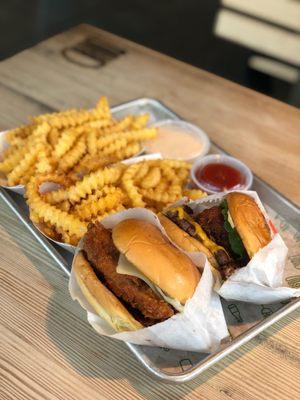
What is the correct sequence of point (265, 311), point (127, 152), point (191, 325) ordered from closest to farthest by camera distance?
point (191, 325) → point (265, 311) → point (127, 152)

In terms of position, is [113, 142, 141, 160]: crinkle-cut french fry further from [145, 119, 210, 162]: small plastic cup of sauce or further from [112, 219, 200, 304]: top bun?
[112, 219, 200, 304]: top bun

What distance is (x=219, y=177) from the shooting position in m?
1.98

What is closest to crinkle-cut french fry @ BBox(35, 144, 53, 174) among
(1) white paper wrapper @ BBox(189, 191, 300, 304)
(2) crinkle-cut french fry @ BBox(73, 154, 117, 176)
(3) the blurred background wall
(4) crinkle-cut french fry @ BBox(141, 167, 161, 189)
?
(2) crinkle-cut french fry @ BBox(73, 154, 117, 176)

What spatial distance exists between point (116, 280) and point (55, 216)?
1.12 feet

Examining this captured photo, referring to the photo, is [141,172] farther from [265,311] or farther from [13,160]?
[265,311]

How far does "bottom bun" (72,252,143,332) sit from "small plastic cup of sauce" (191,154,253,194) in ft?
2.27

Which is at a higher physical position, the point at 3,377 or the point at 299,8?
the point at 299,8

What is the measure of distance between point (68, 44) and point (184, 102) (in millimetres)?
800

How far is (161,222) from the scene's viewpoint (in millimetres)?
1528

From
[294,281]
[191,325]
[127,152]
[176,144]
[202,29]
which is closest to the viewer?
[191,325]

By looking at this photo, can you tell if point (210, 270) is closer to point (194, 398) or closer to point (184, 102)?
point (194, 398)

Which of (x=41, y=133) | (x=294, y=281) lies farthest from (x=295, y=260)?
(x=41, y=133)

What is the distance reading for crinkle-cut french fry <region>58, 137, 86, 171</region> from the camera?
183 cm

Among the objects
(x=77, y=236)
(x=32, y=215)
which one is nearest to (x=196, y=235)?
(x=77, y=236)
